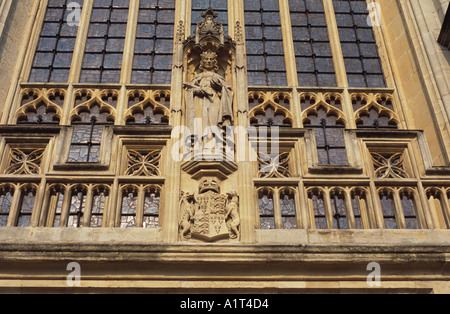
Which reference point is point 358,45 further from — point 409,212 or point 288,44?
point 409,212

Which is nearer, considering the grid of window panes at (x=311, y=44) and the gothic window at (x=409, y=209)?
the gothic window at (x=409, y=209)

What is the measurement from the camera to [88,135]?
9.43m

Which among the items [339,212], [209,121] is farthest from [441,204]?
[209,121]

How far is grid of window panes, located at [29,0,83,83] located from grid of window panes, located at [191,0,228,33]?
7.21ft

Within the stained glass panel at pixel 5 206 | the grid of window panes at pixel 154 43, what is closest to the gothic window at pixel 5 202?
the stained glass panel at pixel 5 206

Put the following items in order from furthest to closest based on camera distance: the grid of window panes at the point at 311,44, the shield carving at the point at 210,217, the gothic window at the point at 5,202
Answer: the grid of window panes at the point at 311,44
the gothic window at the point at 5,202
the shield carving at the point at 210,217

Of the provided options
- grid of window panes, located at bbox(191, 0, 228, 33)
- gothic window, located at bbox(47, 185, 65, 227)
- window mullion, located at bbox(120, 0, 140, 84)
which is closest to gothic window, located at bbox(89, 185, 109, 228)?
gothic window, located at bbox(47, 185, 65, 227)

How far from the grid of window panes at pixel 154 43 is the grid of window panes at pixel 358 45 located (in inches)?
126

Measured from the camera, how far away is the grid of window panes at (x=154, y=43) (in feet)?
34.6

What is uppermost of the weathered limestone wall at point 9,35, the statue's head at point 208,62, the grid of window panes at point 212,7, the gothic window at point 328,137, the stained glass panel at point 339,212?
the grid of window panes at point 212,7

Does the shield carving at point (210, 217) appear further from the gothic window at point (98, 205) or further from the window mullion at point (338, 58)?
the window mullion at point (338, 58)

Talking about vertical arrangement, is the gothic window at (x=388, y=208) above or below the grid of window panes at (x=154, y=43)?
below

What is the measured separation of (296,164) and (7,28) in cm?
558

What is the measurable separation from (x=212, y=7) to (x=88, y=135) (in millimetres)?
3910
